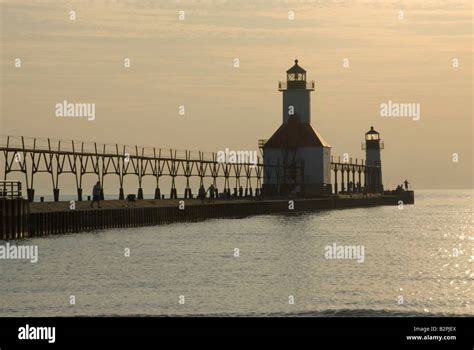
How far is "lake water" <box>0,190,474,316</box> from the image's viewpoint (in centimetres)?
4009

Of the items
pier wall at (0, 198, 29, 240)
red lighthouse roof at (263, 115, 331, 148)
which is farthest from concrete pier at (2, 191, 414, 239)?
red lighthouse roof at (263, 115, 331, 148)

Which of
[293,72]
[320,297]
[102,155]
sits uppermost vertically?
[293,72]

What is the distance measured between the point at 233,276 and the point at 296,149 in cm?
8386

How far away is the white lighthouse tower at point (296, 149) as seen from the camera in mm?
133625

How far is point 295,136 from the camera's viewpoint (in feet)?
439

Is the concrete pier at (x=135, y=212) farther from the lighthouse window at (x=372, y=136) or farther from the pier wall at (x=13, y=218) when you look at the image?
the lighthouse window at (x=372, y=136)

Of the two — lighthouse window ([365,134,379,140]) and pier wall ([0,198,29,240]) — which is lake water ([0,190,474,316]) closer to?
pier wall ([0,198,29,240])

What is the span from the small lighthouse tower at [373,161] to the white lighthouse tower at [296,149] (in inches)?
1367

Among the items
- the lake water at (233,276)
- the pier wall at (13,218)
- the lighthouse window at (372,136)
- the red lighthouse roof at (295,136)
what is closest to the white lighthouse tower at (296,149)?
the red lighthouse roof at (295,136)

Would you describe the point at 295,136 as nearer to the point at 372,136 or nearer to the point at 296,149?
the point at 296,149
